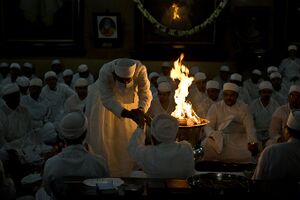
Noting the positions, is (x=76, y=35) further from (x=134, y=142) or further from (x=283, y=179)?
(x=283, y=179)

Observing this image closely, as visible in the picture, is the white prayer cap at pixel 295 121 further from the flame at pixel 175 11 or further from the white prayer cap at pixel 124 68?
the flame at pixel 175 11

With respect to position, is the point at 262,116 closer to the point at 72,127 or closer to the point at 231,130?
the point at 231,130

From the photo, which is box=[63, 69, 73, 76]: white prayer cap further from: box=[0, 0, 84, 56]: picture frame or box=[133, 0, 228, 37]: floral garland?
box=[133, 0, 228, 37]: floral garland

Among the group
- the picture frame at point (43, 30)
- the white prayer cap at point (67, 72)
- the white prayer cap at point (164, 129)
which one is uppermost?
the picture frame at point (43, 30)

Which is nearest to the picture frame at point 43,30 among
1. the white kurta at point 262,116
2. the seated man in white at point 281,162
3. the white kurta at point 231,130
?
the white kurta at point 262,116

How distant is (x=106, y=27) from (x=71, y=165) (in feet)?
26.2

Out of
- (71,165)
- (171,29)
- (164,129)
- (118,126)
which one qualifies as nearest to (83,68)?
(171,29)

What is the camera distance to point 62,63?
1202 cm

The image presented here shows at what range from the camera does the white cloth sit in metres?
4.14

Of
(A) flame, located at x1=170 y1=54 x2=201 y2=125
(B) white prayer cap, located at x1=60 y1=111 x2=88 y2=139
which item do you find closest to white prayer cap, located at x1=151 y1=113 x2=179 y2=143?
(B) white prayer cap, located at x1=60 y1=111 x2=88 y2=139

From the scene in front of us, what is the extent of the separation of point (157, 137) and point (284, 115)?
351 cm

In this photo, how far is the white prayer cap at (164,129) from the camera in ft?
14.5

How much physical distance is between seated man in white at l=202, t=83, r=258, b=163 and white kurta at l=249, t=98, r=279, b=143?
3.43 ft

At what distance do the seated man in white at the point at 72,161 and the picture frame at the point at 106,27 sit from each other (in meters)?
7.67
